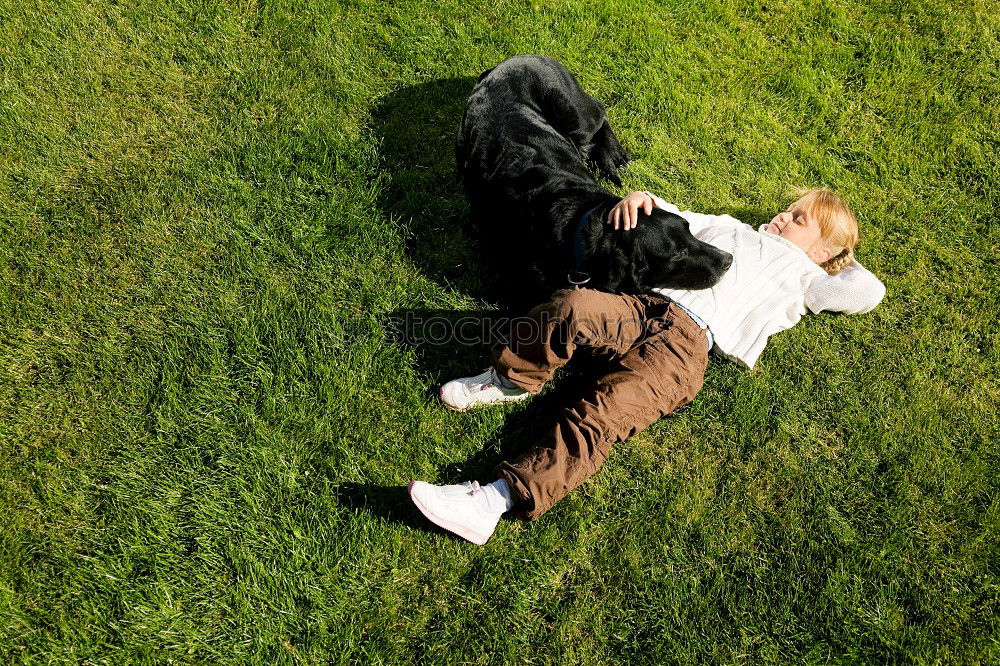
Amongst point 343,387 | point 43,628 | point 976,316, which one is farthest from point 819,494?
point 43,628

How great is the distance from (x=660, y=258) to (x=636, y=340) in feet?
1.37

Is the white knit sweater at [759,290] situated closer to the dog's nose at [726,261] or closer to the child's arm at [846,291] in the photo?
the child's arm at [846,291]

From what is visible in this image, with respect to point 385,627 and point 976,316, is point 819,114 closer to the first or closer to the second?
point 976,316

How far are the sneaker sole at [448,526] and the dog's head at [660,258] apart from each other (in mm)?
1316

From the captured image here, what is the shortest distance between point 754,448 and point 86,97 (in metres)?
4.33

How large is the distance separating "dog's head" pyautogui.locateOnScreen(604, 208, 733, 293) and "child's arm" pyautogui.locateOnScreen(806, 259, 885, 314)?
89cm

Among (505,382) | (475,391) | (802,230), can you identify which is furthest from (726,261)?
(475,391)

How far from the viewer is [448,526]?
2766 mm

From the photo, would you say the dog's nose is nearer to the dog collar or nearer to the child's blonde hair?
the dog collar

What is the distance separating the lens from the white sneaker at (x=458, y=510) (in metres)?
2.76

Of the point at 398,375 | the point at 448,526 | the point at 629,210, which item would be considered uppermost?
the point at 629,210

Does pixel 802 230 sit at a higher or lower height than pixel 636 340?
higher

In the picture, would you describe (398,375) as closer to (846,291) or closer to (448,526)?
(448,526)

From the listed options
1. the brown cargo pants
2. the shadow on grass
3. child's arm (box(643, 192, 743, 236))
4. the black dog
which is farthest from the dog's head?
the shadow on grass
